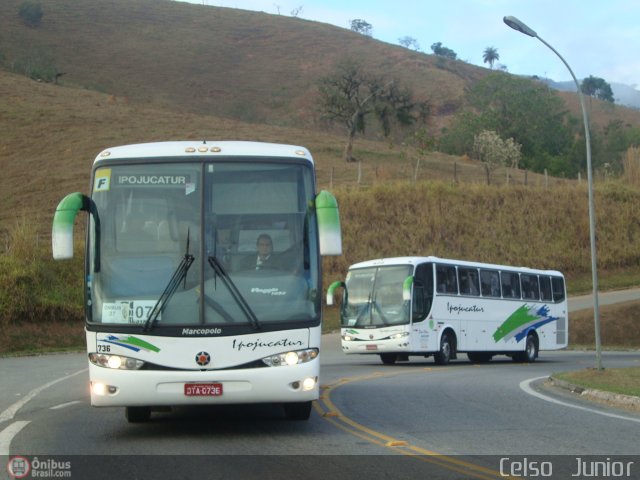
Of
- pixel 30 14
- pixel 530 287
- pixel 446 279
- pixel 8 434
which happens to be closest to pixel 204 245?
pixel 8 434

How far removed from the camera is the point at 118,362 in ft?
36.0

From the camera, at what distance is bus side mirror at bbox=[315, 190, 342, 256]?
11047 millimetres

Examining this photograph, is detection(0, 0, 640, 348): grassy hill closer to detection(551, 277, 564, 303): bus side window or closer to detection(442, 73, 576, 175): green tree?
detection(442, 73, 576, 175): green tree

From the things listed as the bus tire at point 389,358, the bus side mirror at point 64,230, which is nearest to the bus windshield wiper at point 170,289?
the bus side mirror at point 64,230

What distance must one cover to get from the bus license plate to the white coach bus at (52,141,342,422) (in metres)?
0.01

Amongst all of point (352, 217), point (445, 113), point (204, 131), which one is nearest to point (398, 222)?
point (352, 217)

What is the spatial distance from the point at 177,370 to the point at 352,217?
4231 centimetres

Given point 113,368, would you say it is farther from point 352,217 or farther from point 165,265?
point 352,217

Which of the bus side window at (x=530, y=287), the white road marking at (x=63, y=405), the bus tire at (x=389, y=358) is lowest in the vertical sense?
the bus tire at (x=389, y=358)

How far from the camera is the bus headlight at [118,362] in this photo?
10.9 meters

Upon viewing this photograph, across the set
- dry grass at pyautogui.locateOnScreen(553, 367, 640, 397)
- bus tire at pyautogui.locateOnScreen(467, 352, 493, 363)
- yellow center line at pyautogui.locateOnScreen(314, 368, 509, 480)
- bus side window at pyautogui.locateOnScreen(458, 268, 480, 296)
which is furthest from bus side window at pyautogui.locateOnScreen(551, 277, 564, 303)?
yellow center line at pyautogui.locateOnScreen(314, 368, 509, 480)

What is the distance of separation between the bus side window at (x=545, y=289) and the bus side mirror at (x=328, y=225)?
23173 millimetres

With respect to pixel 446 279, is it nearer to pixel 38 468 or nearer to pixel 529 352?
pixel 529 352

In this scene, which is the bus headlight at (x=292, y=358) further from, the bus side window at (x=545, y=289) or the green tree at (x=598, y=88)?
the green tree at (x=598, y=88)
